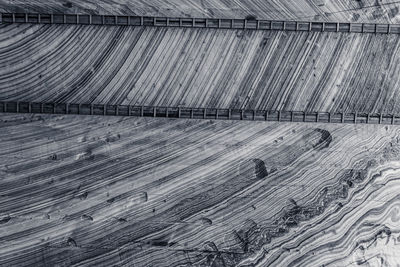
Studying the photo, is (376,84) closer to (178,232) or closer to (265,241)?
(265,241)

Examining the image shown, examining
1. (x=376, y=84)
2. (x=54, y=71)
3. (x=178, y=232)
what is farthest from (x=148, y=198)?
(x=376, y=84)

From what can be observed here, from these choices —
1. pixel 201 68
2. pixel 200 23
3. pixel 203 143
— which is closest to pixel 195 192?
pixel 203 143

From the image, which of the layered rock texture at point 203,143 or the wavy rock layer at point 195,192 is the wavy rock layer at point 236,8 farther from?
the wavy rock layer at point 195,192

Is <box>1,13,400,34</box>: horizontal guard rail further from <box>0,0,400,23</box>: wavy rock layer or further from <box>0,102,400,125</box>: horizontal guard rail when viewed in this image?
<box>0,102,400,125</box>: horizontal guard rail

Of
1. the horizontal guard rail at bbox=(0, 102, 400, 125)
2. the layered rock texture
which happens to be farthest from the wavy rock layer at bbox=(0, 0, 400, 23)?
the horizontal guard rail at bbox=(0, 102, 400, 125)

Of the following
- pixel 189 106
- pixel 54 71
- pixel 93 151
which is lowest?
pixel 93 151

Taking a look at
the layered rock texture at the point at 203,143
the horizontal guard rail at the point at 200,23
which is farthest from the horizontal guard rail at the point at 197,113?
the horizontal guard rail at the point at 200,23
